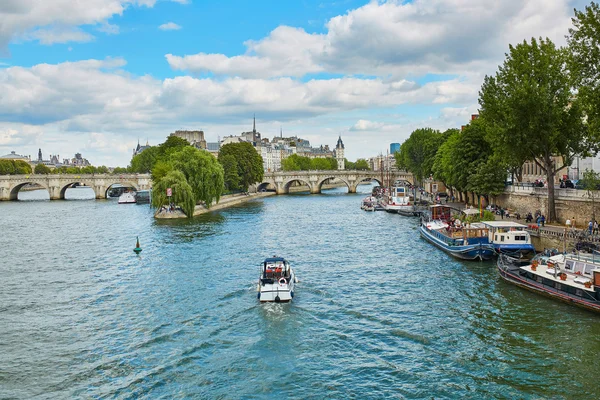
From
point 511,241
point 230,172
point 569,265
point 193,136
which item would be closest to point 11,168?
point 193,136

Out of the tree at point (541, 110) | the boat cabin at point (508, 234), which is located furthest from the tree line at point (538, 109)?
the boat cabin at point (508, 234)

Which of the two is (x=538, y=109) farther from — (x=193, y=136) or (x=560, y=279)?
(x=193, y=136)

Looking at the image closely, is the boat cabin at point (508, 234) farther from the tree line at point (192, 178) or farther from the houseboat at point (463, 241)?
the tree line at point (192, 178)

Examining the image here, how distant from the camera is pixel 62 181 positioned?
421ft

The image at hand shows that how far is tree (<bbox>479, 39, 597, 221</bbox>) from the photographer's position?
144 feet

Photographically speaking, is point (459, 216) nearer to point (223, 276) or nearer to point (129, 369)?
point (223, 276)

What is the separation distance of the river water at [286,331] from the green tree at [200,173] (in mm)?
32911

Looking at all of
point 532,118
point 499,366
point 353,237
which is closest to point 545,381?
point 499,366

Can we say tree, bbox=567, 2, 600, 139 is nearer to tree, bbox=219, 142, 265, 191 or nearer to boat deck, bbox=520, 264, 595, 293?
boat deck, bbox=520, 264, 595, 293

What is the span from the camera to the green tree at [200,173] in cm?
7756

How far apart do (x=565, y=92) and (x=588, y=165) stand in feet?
50.7

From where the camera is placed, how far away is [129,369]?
68.3 ft

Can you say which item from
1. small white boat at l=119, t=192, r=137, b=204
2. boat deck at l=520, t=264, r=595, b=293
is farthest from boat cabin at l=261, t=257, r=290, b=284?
small white boat at l=119, t=192, r=137, b=204

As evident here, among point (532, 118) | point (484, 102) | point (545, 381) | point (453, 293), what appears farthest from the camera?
point (484, 102)
